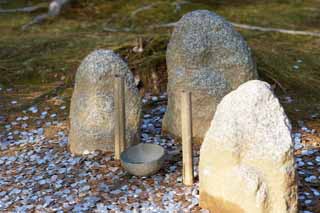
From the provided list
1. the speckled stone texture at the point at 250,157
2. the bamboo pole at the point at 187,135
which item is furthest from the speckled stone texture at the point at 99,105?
the speckled stone texture at the point at 250,157

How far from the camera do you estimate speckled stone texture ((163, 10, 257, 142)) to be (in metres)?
5.38

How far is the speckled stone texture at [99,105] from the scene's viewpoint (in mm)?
5176

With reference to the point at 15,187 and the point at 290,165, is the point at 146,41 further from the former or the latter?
the point at 290,165

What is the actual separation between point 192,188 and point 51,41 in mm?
6675

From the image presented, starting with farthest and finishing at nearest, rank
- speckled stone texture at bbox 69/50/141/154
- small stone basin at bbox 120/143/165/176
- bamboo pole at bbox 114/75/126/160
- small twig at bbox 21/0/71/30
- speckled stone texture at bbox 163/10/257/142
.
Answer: small twig at bbox 21/0/71/30
speckled stone texture at bbox 163/10/257/142
speckled stone texture at bbox 69/50/141/154
bamboo pole at bbox 114/75/126/160
small stone basin at bbox 120/143/165/176

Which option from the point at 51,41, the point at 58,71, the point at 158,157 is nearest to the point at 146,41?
the point at 58,71

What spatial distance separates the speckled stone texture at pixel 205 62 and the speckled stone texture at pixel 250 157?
1400 millimetres

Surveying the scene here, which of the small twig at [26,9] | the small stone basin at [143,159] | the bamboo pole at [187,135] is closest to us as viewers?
the bamboo pole at [187,135]

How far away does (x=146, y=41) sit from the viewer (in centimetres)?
823

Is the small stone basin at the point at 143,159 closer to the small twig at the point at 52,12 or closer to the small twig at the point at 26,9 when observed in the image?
the small twig at the point at 52,12

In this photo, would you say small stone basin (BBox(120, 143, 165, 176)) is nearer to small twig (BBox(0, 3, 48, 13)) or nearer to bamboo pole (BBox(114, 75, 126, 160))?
bamboo pole (BBox(114, 75, 126, 160))

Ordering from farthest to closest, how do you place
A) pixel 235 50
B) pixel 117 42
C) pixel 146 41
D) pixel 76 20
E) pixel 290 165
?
1. pixel 76 20
2. pixel 117 42
3. pixel 146 41
4. pixel 235 50
5. pixel 290 165

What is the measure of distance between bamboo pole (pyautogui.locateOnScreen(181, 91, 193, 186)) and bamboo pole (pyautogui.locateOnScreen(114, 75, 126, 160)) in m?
0.78

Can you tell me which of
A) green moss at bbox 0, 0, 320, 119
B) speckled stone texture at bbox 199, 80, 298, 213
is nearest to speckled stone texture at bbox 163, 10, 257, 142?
green moss at bbox 0, 0, 320, 119
